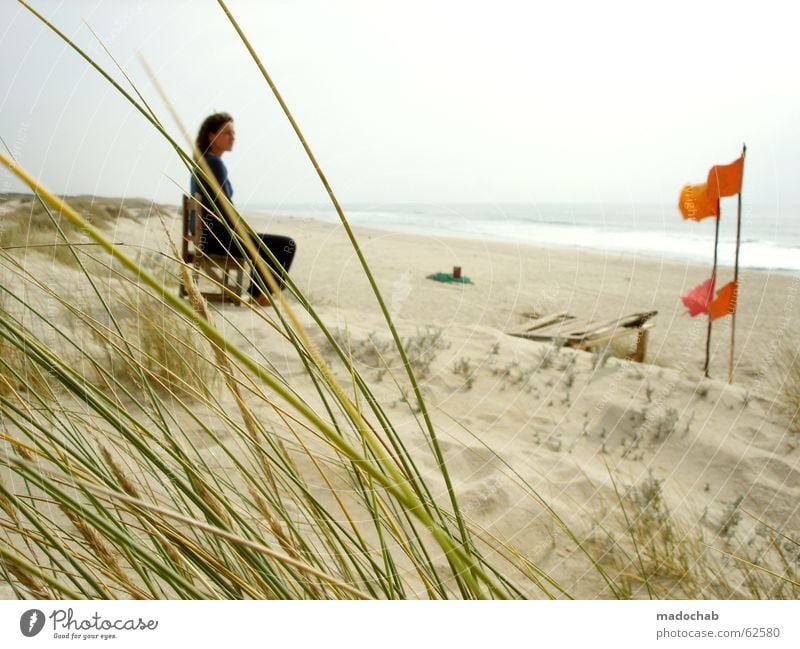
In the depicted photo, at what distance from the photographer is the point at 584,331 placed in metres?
3.64

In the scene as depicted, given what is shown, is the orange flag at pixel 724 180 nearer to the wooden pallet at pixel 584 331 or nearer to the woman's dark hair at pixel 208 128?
the wooden pallet at pixel 584 331

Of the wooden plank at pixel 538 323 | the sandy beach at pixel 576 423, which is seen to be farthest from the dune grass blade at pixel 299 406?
the wooden plank at pixel 538 323

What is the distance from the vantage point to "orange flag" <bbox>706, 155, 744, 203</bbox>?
213cm

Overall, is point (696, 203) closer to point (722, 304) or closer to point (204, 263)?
point (722, 304)

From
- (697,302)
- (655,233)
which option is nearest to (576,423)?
(697,302)

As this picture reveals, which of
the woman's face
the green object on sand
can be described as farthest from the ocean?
the woman's face

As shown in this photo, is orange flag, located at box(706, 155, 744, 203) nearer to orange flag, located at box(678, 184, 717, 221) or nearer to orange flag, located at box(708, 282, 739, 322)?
orange flag, located at box(678, 184, 717, 221)

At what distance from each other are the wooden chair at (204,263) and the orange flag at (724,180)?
176 centimetres

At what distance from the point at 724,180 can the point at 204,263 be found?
79.3 inches

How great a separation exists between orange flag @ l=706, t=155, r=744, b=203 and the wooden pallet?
0.98 meters

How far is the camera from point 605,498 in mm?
1562

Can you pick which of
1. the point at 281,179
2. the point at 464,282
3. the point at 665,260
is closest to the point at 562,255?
the point at 665,260

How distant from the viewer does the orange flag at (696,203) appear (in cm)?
231
